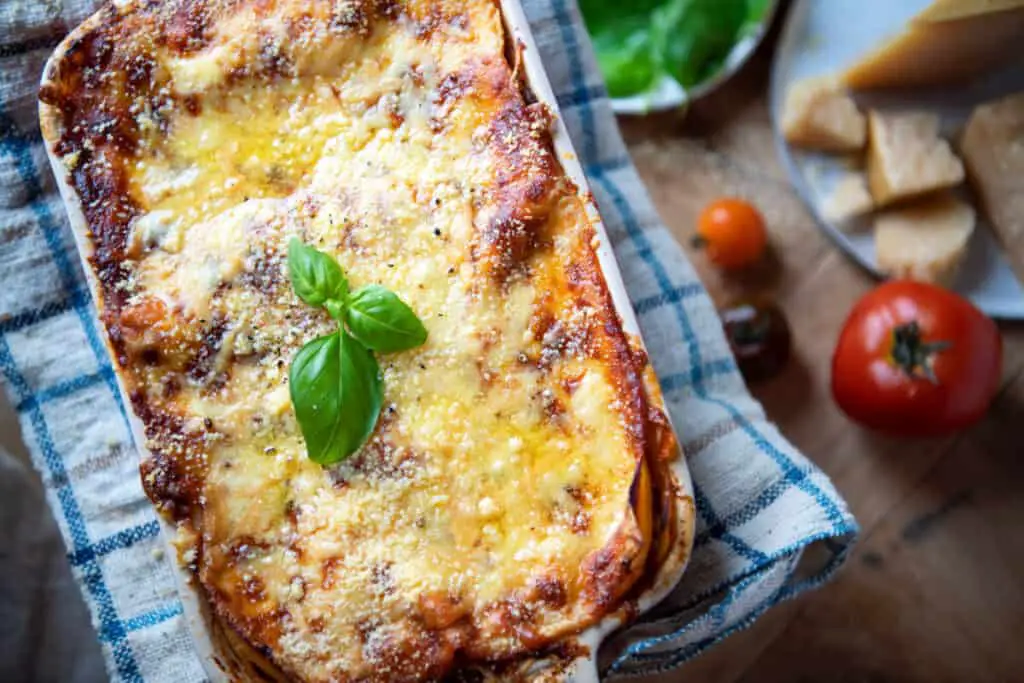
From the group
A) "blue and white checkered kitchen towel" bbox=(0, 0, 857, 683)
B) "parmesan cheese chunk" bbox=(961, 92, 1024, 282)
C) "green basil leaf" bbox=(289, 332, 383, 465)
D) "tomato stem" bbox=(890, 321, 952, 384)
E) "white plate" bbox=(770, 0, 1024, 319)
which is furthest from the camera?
"white plate" bbox=(770, 0, 1024, 319)

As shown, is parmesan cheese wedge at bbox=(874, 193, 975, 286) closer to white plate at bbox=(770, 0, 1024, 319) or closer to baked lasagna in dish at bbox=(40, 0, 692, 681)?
white plate at bbox=(770, 0, 1024, 319)

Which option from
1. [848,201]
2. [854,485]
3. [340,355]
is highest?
[340,355]

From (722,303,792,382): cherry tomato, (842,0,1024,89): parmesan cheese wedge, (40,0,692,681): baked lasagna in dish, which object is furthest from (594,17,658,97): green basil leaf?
(40,0,692,681): baked lasagna in dish

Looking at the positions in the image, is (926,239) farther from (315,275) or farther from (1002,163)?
(315,275)

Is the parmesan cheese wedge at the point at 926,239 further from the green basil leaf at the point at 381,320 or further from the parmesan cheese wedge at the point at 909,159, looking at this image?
the green basil leaf at the point at 381,320

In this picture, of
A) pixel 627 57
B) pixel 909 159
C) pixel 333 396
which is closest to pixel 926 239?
pixel 909 159

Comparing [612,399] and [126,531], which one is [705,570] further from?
[126,531]

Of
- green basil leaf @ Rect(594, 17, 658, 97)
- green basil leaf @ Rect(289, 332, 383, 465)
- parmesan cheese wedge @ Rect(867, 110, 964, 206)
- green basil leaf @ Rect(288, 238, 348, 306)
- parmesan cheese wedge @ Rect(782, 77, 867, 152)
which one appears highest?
green basil leaf @ Rect(288, 238, 348, 306)
